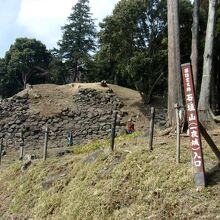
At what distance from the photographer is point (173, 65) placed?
14.0 meters

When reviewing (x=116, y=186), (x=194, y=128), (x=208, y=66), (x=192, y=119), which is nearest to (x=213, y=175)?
(x=194, y=128)

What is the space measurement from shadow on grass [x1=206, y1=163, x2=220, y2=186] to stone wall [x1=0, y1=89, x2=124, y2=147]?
21.9 meters

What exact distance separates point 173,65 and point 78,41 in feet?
143

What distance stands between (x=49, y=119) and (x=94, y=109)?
11.0 ft

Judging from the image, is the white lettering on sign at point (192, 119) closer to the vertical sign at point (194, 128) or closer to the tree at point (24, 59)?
the vertical sign at point (194, 128)

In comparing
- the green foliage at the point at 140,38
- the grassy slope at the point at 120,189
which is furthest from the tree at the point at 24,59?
the grassy slope at the point at 120,189

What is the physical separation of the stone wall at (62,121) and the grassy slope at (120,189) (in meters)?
17.8

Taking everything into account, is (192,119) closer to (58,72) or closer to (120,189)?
(120,189)

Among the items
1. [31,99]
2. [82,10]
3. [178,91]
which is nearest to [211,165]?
[178,91]

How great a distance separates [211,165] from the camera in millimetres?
7992

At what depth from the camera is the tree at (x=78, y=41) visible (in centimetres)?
5447

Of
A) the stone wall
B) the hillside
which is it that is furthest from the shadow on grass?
the stone wall

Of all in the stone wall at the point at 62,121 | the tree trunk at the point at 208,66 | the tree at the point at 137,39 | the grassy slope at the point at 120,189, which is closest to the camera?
the grassy slope at the point at 120,189

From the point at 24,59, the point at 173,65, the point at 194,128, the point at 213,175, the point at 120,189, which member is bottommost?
the point at 120,189
